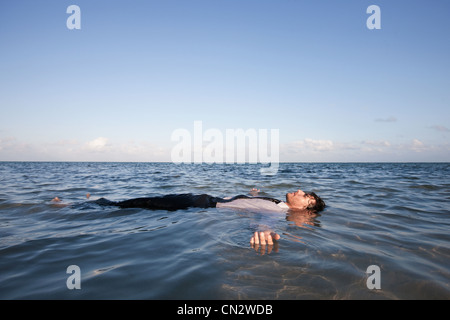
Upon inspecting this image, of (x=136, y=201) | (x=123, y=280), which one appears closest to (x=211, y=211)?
(x=136, y=201)

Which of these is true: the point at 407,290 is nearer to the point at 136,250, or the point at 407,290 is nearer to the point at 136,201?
Result: the point at 136,250

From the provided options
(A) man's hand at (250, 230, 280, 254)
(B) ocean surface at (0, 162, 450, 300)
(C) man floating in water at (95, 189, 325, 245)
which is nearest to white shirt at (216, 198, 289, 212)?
(C) man floating in water at (95, 189, 325, 245)

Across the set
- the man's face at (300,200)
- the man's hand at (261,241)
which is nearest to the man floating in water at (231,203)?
the man's face at (300,200)

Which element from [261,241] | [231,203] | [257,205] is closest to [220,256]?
[261,241]

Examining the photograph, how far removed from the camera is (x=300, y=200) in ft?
21.3

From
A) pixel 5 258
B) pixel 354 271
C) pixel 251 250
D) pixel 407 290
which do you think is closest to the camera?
pixel 407 290

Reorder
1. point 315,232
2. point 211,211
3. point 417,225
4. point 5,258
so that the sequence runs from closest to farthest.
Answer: point 5,258, point 315,232, point 417,225, point 211,211

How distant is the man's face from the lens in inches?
255

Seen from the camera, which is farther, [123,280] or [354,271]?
[354,271]

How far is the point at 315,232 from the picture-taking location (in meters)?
4.56

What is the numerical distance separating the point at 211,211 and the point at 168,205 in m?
1.17

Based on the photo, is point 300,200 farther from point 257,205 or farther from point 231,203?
point 231,203

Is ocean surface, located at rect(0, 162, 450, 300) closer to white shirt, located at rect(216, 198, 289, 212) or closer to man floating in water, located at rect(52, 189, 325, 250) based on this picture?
white shirt, located at rect(216, 198, 289, 212)

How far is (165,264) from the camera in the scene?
3.07 m
